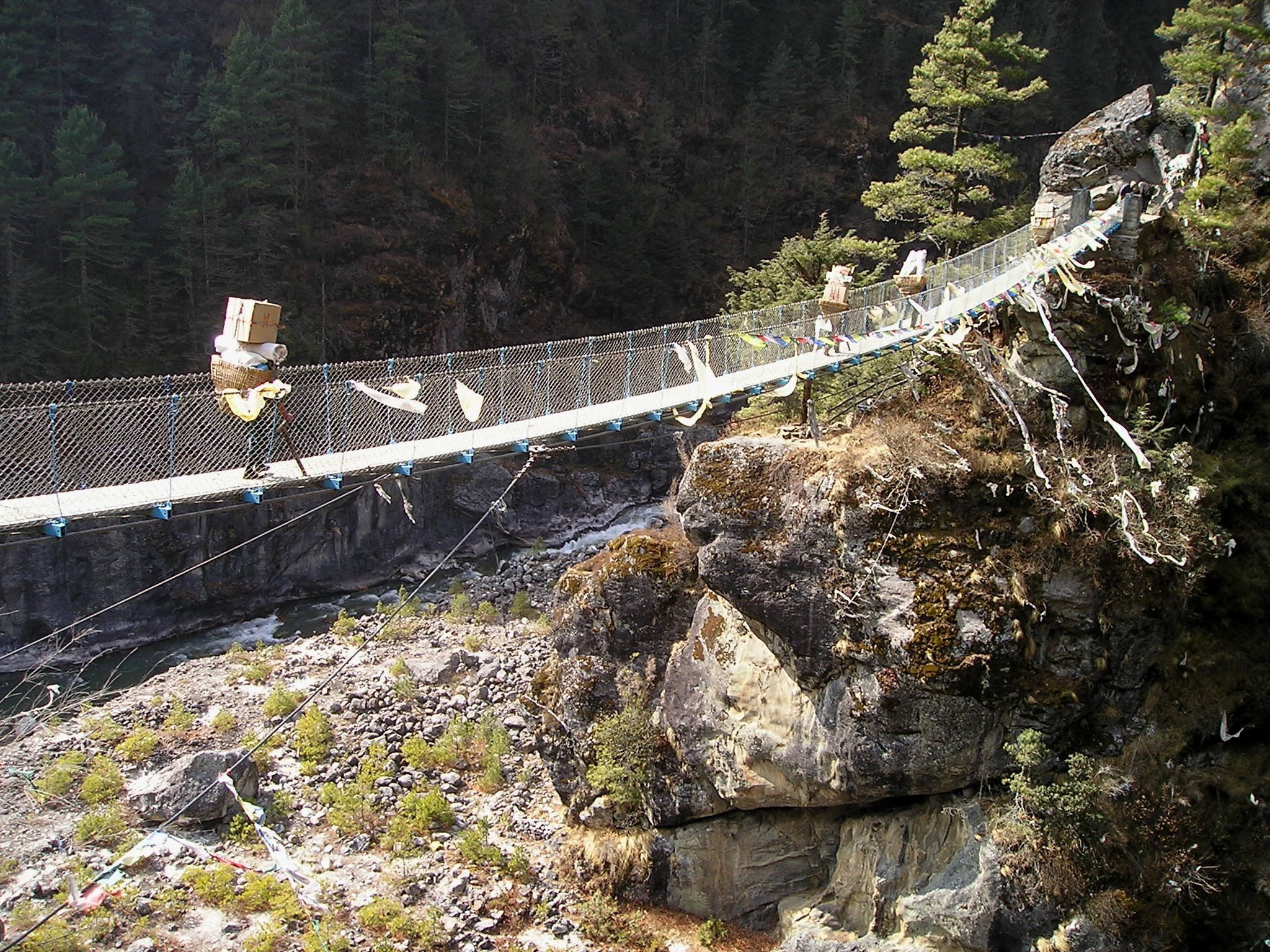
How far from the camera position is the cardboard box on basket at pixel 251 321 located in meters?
7.58

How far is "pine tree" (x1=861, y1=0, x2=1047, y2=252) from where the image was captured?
13250mm

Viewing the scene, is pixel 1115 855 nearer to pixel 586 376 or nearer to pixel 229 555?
pixel 586 376

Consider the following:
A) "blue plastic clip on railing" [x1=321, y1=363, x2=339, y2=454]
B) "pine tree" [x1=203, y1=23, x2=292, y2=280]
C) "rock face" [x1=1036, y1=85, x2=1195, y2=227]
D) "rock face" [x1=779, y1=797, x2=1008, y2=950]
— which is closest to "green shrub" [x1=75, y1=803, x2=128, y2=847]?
"blue plastic clip on railing" [x1=321, y1=363, x2=339, y2=454]

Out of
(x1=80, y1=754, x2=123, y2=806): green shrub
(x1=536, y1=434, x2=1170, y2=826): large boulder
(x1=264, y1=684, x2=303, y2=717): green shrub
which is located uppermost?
(x1=536, y1=434, x2=1170, y2=826): large boulder

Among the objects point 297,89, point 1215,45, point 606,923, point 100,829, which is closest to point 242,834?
point 100,829

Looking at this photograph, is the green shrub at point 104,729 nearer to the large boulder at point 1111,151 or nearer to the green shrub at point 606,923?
the green shrub at point 606,923

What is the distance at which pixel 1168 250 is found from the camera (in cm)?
1030

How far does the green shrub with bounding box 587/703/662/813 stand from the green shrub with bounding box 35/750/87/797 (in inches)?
256

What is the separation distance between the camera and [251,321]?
25.0 ft

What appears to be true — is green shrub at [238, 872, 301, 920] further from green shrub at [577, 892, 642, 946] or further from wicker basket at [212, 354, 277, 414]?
wicker basket at [212, 354, 277, 414]

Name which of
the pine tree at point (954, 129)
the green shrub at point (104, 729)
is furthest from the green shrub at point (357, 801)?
the pine tree at point (954, 129)

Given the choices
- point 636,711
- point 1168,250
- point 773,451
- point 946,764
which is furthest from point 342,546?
point 1168,250

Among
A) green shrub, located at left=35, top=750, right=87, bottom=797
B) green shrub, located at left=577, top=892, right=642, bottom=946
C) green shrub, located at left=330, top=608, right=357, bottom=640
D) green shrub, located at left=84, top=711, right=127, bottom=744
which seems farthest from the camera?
green shrub, located at left=330, top=608, right=357, bottom=640

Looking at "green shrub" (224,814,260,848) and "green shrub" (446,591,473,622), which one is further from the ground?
"green shrub" (446,591,473,622)
